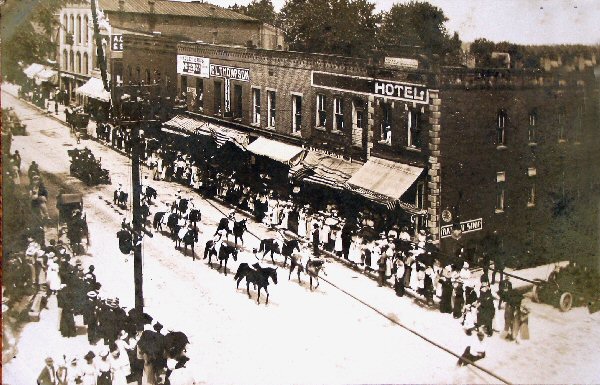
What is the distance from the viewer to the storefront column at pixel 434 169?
1426 centimetres

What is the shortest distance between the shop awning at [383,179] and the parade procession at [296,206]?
6cm

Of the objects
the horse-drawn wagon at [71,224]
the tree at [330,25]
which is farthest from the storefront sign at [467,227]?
the horse-drawn wagon at [71,224]

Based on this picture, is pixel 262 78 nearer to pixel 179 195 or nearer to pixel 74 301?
pixel 179 195

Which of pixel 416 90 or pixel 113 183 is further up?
pixel 416 90

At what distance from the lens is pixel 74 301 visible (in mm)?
14203

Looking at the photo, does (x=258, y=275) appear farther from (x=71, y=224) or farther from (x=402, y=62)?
(x=402, y=62)

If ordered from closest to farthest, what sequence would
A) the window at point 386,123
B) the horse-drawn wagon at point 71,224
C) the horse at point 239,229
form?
1. the horse-drawn wagon at point 71,224
2. the horse at point 239,229
3. the window at point 386,123

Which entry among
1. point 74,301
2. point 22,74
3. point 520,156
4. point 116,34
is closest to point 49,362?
point 74,301

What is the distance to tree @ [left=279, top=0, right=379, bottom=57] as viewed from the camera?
1731cm

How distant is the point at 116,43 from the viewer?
16.4 m

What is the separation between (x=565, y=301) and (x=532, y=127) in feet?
12.8

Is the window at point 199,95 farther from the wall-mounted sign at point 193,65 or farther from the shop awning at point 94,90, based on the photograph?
the shop awning at point 94,90

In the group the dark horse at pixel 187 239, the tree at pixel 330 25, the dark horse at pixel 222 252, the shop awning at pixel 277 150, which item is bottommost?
the dark horse at pixel 222 252

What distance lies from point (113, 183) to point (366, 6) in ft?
29.1
